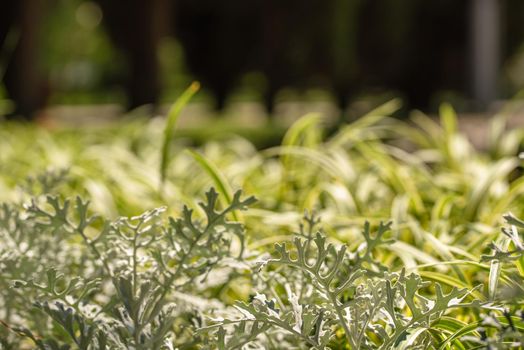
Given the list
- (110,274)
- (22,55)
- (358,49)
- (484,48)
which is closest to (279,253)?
(110,274)

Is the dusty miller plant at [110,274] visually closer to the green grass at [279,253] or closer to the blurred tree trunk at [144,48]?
the green grass at [279,253]

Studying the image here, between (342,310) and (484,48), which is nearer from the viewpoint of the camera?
(342,310)

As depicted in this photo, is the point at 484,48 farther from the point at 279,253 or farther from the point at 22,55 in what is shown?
the point at 279,253

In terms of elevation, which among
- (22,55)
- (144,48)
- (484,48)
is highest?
(144,48)

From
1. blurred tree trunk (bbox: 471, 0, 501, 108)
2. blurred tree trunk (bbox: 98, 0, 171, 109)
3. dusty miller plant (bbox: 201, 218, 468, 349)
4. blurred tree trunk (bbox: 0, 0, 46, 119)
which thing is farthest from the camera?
blurred tree trunk (bbox: 471, 0, 501, 108)

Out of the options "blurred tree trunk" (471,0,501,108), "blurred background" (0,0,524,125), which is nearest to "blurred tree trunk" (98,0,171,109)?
"blurred background" (0,0,524,125)

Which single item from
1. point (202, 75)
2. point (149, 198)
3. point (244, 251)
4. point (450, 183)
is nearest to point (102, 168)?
point (149, 198)

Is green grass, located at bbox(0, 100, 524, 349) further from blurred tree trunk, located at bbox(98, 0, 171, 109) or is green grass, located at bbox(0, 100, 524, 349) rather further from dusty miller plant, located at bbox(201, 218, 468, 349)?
blurred tree trunk, located at bbox(98, 0, 171, 109)

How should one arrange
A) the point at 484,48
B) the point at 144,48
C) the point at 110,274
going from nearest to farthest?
the point at 110,274 < the point at 144,48 < the point at 484,48

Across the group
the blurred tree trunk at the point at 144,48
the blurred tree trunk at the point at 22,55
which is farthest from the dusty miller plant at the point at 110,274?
the blurred tree trunk at the point at 144,48

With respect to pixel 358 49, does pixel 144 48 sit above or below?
above

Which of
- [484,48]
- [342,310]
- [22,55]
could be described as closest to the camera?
[342,310]

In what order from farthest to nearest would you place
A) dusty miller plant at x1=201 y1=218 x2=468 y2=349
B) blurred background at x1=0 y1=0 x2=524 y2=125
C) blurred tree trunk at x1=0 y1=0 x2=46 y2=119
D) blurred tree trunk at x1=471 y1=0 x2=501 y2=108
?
blurred tree trunk at x1=471 y1=0 x2=501 y2=108
blurred background at x1=0 y1=0 x2=524 y2=125
blurred tree trunk at x1=0 y1=0 x2=46 y2=119
dusty miller plant at x1=201 y1=218 x2=468 y2=349

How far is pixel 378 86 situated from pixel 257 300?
412 inches
